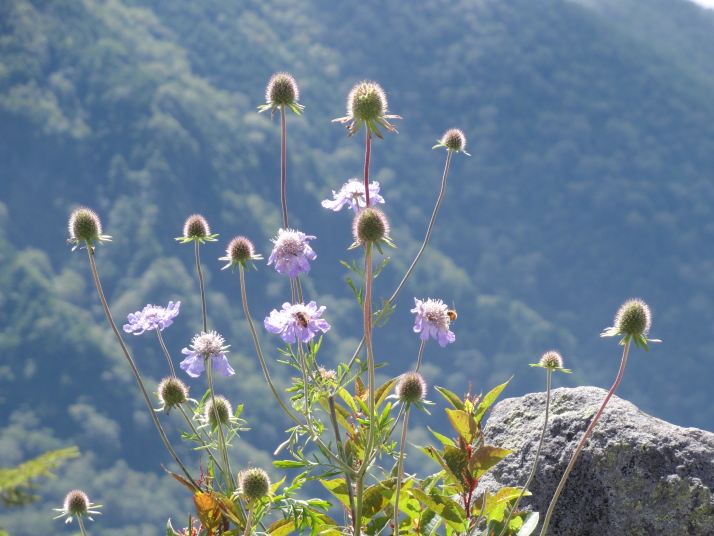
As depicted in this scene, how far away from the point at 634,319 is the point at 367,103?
3.90 feet

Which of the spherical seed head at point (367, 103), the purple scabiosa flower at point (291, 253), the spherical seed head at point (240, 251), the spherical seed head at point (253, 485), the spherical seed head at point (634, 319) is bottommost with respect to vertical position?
the spherical seed head at point (253, 485)

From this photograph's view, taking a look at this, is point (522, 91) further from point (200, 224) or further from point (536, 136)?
point (200, 224)

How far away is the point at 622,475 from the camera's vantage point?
3.10 metres

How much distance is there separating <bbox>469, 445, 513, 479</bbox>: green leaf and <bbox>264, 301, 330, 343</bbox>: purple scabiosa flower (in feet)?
2.50

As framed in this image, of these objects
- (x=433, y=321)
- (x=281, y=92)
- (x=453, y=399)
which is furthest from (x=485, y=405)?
(x=281, y=92)

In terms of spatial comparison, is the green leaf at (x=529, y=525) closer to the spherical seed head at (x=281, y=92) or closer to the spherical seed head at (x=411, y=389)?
the spherical seed head at (x=411, y=389)

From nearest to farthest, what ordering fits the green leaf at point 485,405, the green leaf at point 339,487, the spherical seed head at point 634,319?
the spherical seed head at point 634,319
the green leaf at point 339,487
the green leaf at point 485,405

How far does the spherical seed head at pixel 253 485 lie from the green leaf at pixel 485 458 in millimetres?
809

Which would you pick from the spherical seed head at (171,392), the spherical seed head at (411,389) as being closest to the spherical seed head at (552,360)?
the spherical seed head at (411,389)

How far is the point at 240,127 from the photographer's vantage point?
145250 millimetres

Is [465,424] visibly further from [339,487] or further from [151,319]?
[151,319]

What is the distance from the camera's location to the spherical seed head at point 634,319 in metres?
2.52

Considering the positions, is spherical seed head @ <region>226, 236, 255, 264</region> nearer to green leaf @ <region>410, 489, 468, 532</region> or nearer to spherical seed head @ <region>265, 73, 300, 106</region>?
spherical seed head @ <region>265, 73, 300, 106</region>

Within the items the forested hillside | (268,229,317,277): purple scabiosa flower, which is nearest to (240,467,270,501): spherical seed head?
(268,229,317,277): purple scabiosa flower
